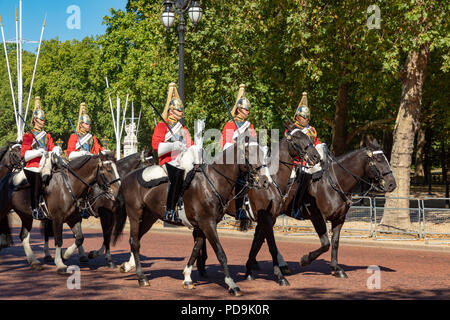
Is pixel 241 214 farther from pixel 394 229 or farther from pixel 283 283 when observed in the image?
pixel 394 229

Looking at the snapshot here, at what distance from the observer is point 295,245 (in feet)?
57.5

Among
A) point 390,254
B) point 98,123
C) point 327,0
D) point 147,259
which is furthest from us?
point 98,123

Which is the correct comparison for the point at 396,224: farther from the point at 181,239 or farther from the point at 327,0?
the point at 327,0

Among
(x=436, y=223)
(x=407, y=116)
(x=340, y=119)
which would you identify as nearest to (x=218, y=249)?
(x=436, y=223)

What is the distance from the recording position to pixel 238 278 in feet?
36.4

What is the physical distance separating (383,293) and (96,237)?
1135 centimetres

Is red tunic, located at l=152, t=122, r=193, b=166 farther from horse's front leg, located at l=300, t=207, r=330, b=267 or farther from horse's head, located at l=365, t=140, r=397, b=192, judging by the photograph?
horse's head, located at l=365, t=140, r=397, b=192

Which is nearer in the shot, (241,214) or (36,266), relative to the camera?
(241,214)

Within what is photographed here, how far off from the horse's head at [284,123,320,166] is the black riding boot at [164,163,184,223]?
1.99 metres

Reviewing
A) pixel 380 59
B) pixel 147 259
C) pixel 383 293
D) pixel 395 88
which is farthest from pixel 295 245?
pixel 395 88

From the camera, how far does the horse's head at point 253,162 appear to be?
9352 millimetres

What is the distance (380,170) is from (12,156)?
29.9 ft

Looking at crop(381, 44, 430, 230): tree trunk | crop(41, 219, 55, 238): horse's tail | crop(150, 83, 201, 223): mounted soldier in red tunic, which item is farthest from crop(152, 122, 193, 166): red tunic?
crop(381, 44, 430, 230): tree trunk

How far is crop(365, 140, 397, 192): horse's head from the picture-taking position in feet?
39.9
